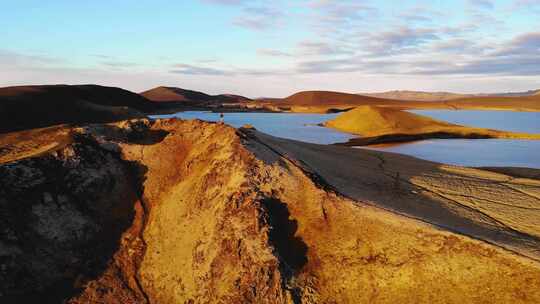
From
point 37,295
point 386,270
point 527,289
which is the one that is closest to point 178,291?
point 37,295

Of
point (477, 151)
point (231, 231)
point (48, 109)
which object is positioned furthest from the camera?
point (48, 109)

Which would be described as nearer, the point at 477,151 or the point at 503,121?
the point at 477,151

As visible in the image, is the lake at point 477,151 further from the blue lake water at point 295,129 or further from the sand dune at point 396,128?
the blue lake water at point 295,129

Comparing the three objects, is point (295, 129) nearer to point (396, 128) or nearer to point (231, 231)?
point (396, 128)

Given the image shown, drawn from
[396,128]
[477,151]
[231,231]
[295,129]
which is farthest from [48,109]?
[231,231]

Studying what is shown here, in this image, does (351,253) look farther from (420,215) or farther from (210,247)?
(210,247)

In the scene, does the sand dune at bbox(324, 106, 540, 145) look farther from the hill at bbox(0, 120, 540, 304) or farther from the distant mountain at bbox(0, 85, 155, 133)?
the distant mountain at bbox(0, 85, 155, 133)
